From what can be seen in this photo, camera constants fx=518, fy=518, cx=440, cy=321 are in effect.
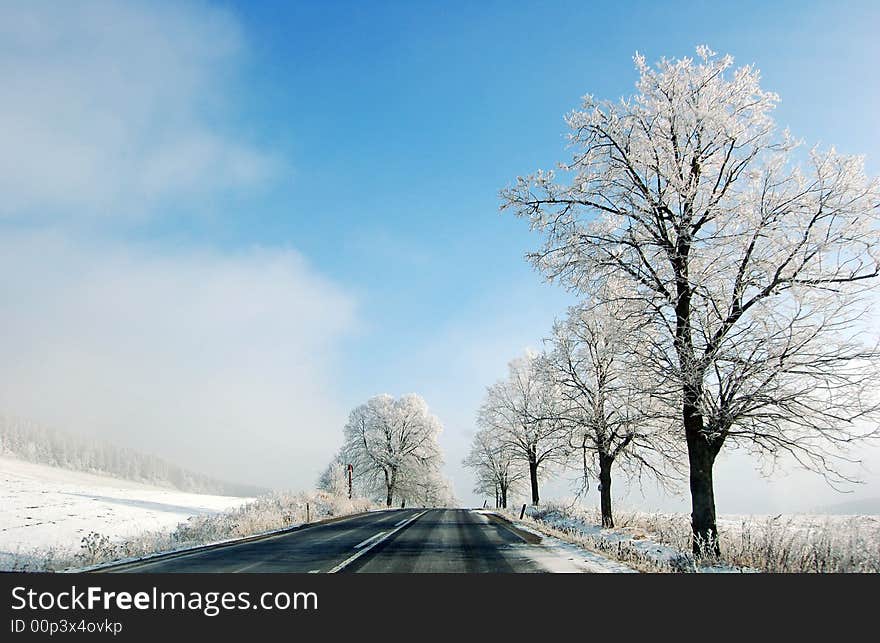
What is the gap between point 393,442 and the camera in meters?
57.0

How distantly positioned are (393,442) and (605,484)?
3885 centimetres

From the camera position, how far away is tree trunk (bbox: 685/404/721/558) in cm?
1069

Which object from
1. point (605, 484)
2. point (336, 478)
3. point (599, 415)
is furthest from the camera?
point (336, 478)

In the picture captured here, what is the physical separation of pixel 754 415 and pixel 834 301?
8.73 feet

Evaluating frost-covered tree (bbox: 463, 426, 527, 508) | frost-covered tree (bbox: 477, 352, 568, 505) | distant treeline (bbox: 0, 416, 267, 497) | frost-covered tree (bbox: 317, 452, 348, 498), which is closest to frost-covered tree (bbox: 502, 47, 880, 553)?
frost-covered tree (bbox: 477, 352, 568, 505)

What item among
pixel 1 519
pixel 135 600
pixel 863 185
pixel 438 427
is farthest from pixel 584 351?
pixel 438 427

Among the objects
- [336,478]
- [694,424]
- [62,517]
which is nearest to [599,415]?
[694,424]

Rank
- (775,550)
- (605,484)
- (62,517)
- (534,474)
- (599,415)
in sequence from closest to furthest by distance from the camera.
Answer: (775,550), (599,415), (605,484), (62,517), (534,474)

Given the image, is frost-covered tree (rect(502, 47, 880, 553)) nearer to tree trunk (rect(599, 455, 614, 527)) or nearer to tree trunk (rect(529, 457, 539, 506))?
tree trunk (rect(599, 455, 614, 527))

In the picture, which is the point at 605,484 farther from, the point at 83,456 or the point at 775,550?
the point at 83,456

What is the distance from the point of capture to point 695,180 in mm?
11570

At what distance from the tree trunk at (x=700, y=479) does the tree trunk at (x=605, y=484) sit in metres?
9.57

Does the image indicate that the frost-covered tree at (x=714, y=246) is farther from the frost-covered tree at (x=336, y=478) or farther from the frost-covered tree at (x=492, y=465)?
the frost-covered tree at (x=336, y=478)

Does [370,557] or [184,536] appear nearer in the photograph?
[370,557]
